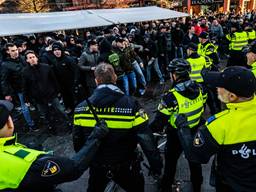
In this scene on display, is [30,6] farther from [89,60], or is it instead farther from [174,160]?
[174,160]

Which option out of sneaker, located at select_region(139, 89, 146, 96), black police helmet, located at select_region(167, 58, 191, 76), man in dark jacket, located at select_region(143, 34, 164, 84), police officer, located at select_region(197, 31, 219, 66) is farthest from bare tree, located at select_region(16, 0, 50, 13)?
black police helmet, located at select_region(167, 58, 191, 76)

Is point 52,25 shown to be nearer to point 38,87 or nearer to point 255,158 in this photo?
point 38,87

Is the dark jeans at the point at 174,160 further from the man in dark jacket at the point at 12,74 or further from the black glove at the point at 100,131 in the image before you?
the man in dark jacket at the point at 12,74

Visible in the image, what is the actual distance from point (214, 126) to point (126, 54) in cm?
530

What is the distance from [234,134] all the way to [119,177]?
134 cm

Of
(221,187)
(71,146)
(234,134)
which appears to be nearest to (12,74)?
(71,146)

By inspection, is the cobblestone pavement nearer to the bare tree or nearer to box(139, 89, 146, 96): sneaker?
box(139, 89, 146, 96): sneaker

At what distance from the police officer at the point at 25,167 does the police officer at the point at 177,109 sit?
139 centimetres

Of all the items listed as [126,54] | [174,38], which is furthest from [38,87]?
[174,38]

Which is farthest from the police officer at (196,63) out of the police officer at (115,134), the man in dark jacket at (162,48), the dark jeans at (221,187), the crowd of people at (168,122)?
the man in dark jacket at (162,48)

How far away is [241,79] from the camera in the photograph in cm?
209

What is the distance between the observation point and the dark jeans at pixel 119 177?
2.86 m

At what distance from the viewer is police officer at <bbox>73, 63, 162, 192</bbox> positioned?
269 cm

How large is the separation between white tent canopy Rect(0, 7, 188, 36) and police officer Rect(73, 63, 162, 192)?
18.8ft
